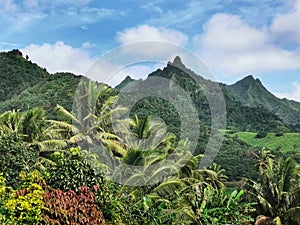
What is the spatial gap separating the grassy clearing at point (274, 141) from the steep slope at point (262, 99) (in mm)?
25657

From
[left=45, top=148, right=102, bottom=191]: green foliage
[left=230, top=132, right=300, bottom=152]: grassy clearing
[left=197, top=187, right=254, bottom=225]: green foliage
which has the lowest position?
[left=197, top=187, right=254, bottom=225]: green foliage

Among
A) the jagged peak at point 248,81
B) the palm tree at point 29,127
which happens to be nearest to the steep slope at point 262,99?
the jagged peak at point 248,81

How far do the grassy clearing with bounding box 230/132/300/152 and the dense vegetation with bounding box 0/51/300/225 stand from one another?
21.5 metres

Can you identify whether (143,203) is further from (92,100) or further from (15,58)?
(15,58)

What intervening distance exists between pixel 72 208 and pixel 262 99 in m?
72.3

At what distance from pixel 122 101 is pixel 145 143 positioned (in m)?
3.09

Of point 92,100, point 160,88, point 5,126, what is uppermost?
point 160,88

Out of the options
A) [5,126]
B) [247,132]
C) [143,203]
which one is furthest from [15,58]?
[143,203]

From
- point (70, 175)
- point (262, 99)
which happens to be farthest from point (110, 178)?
point (262, 99)

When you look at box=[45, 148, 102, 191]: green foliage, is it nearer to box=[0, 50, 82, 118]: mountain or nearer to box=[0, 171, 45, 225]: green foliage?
box=[0, 171, 45, 225]: green foliage

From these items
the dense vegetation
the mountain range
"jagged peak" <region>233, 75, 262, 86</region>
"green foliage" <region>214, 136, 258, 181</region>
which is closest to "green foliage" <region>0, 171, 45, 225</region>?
the dense vegetation

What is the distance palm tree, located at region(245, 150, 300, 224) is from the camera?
14.9 metres

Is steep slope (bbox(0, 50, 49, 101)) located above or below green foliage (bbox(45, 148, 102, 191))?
above

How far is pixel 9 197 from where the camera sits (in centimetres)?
738
